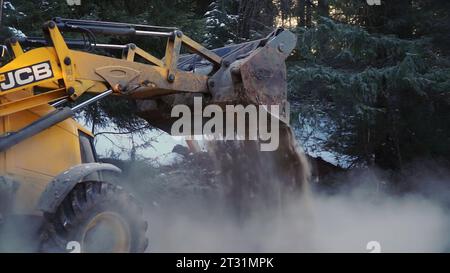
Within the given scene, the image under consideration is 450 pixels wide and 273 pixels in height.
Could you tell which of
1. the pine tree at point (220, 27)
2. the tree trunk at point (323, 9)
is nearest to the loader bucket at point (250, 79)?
the tree trunk at point (323, 9)

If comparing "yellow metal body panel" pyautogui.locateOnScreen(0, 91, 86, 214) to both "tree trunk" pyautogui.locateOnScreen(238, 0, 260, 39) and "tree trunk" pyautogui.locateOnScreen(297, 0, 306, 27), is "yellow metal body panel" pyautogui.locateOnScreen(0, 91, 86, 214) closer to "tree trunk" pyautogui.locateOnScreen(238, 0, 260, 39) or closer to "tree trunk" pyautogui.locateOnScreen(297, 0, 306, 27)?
Answer: "tree trunk" pyautogui.locateOnScreen(238, 0, 260, 39)

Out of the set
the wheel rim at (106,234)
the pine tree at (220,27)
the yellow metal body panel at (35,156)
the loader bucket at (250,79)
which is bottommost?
the wheel rim at (106,234)

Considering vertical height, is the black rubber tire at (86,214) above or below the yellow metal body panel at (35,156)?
below

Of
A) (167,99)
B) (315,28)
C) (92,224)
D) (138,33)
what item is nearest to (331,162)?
(315,28)

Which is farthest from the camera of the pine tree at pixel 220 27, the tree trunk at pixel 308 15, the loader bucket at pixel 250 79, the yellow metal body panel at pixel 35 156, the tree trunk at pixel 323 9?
the tree trunk at pixel 308 15

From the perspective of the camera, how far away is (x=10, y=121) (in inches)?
177

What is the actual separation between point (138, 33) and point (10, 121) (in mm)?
1403

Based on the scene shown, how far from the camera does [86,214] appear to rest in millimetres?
4398

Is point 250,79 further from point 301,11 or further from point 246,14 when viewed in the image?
point 301,11

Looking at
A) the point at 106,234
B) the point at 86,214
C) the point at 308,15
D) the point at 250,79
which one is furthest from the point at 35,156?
the point at 308,15

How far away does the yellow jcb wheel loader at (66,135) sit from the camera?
4344 mm

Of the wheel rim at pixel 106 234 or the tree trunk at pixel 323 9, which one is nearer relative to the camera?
the wheel rim at pixel 106 234

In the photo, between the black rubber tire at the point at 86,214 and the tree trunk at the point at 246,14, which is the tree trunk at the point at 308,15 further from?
the black rubber tire at the point at 86,214

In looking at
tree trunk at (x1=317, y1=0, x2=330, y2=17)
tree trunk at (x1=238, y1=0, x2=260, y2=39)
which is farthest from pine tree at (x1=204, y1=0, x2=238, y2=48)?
Answer: tree trunk at (x1=317, y1=0, x2=330, y2=17)
